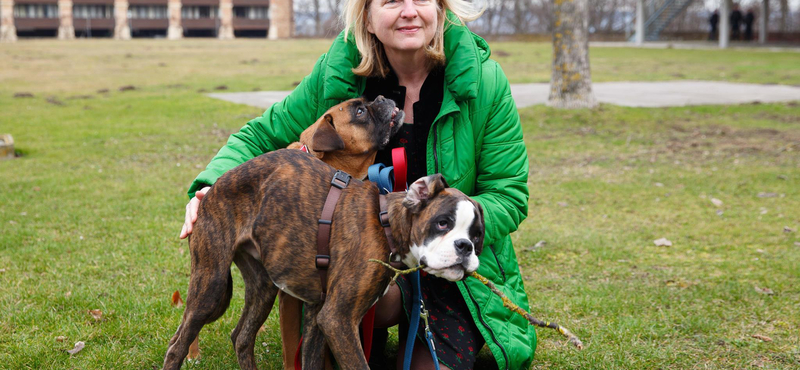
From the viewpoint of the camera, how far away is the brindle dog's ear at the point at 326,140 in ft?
12.5

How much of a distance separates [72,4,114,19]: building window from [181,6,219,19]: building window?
7.05 m

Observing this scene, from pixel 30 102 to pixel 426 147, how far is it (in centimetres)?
1579

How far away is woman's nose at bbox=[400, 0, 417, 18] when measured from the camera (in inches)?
144

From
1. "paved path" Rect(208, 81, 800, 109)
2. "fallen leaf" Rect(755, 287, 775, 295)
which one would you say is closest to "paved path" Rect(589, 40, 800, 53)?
"paved path" Rect(208, 81, 800, 109)

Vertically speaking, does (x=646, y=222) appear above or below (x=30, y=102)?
below

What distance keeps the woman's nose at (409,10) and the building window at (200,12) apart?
244 feet

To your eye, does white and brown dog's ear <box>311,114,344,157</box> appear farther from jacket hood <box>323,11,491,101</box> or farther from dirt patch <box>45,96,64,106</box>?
dirt patch <box>45,96,64,106</box>

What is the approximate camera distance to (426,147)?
12.6 ft

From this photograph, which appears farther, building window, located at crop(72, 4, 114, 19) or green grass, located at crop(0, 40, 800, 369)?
building window, located at crop(72, 4, 114, 19)

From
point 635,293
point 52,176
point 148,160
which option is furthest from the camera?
point 148,160

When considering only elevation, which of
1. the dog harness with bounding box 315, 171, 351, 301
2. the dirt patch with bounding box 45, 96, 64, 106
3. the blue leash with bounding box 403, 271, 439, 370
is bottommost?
the blue leash with bounding box 403, 271, 439, 370

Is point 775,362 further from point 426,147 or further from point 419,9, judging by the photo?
point 419,9

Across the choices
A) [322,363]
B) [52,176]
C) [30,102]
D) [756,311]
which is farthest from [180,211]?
[30,102]

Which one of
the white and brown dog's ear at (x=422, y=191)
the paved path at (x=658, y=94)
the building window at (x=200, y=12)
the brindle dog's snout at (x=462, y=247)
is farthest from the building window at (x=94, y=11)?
the brindle dog's snout at (x=462, y=247)
